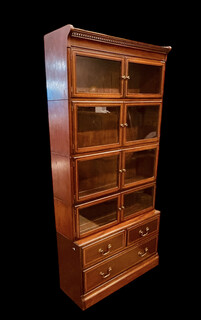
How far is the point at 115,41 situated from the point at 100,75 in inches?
12.2

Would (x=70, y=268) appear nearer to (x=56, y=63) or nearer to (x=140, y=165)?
(x=140, y=165)

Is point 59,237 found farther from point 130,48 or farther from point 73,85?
point 130,48

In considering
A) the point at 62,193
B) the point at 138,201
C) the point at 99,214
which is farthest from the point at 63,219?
the point at 138,201

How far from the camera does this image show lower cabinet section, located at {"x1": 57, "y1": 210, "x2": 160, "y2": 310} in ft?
6.70

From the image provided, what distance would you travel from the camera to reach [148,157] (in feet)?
8.30

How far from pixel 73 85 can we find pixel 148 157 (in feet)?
4.12

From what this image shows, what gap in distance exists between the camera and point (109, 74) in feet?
6.70

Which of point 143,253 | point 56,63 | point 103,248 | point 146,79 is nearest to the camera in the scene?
point 56,63

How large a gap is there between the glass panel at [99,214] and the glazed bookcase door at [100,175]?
203mm

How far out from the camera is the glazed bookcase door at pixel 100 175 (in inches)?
83.4

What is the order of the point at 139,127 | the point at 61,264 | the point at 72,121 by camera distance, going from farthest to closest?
the point at 139,127 < the point at 61,264 < the point at 72,121

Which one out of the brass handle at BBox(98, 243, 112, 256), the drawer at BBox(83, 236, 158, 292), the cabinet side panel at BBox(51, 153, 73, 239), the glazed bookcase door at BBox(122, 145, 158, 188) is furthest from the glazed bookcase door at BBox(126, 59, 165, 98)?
the drawer at BBox(83, 236, 158, 292)

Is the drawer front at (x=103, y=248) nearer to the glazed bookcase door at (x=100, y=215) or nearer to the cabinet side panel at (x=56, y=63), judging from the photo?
the glazed bookcase door at (x=100, y=215)

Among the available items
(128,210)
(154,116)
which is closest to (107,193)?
(128,210)
